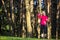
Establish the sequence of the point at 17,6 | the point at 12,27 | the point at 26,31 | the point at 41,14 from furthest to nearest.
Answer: the point at 17,6
the point at 12,27
the point at 26,31
the point at 41,14

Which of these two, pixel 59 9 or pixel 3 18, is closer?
pixel 59 9

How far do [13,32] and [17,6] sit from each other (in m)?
2.57

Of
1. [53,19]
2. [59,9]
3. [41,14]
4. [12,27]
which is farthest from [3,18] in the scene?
[41,14]

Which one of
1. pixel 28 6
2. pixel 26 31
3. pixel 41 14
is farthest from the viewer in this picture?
pixel 26 31

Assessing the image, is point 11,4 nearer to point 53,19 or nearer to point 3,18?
point 3,18

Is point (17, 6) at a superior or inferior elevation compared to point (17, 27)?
superior

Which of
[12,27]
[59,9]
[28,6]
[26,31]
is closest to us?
[28,6]

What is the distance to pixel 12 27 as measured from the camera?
12211 mm

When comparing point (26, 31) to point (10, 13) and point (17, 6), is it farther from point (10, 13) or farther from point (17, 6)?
point (17, 6)

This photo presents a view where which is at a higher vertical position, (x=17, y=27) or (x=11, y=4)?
(x=11, y=4)

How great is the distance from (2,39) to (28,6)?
9.28 ft

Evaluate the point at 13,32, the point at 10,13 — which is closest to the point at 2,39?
the point at 13,32

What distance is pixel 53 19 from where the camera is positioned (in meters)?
13.1

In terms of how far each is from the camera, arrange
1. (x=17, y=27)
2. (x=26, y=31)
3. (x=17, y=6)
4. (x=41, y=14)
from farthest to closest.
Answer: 1. (x=17, y=6)
2. (x=17, y=27)
3. (x=26, y=31)
4. (x=41, y=14)
